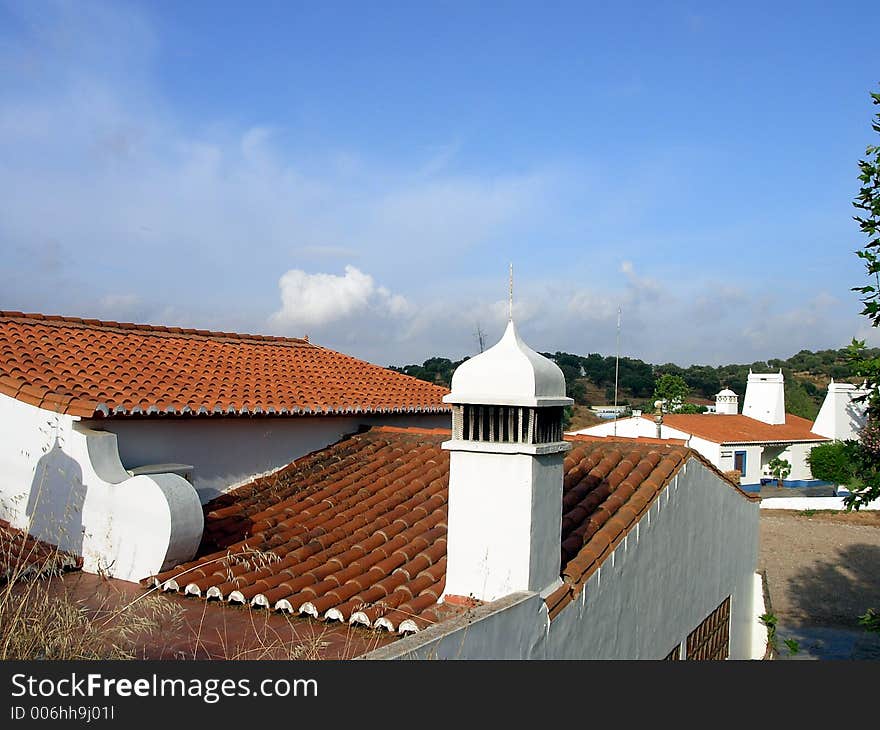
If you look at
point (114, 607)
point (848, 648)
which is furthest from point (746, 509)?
point (114, 607)

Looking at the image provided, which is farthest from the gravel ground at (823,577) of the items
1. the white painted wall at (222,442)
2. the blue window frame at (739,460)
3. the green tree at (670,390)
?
the green tree at (670,390)

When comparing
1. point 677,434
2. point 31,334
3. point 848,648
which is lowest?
point 848,648

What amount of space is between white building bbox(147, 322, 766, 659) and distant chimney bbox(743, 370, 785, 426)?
3970 cm

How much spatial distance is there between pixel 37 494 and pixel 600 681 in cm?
554

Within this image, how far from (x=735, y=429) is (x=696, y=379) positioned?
4630cm

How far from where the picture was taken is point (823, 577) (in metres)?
A: 22.5

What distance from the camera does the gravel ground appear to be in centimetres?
1695

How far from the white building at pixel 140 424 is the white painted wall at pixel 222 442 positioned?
13 mm

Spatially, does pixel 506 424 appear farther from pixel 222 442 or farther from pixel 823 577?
pixel 823 577

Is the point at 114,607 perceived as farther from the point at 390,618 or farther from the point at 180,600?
the point at 390,618

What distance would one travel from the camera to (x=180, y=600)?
6082 mm

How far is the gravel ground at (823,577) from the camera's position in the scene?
1695cm

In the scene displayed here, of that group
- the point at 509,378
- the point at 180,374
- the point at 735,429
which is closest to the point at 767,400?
the point at 735,429

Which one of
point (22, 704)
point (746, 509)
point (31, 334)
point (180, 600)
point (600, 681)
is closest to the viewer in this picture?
point (22, 704)
